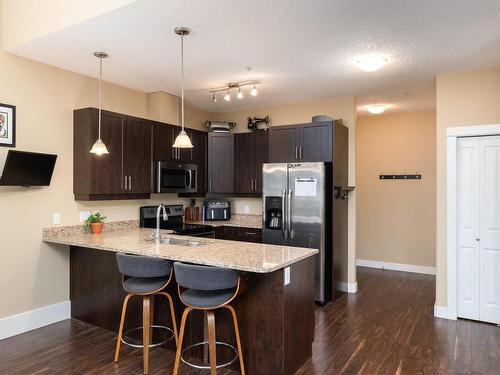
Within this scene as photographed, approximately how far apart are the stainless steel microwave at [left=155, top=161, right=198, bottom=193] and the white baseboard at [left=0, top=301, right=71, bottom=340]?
1694 mm

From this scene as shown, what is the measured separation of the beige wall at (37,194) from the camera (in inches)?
136

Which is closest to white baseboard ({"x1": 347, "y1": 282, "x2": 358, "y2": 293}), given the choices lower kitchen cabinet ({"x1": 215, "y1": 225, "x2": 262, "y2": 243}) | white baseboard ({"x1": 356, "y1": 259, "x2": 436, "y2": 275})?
lower kitchen cabinet ({"x1": 215, "y1": 225, "x2": 262, "y2": 243})

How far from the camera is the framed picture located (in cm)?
337

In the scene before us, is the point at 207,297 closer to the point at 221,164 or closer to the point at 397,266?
the point at 221,164

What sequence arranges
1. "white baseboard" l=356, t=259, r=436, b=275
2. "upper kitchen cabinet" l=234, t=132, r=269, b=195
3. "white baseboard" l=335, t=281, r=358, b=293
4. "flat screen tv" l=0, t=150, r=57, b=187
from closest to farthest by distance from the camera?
"flat screen tv" l=0, t=150, r=57, b=187 < "white baseboard" l=335, t=281, r=358, b=293 < "upper kitchen cabinet" l=234, t=132, r=269, b=195 < "white baseboard" l=356, t=259, r=436, b=275

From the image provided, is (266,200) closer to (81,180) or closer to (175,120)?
(175,120)

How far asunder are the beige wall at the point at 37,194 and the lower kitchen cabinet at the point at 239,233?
177cm

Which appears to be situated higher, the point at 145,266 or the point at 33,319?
the point at 145,266

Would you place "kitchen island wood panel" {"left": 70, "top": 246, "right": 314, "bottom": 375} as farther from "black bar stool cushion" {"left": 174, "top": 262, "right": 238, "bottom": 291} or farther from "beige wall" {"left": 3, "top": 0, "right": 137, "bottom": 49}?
"beige wall" {"left": 3, "top": 0, "right": 137, "bottom": 49}

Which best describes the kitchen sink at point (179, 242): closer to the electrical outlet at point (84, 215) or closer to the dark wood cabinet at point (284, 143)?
the electrical outlet at point (84, 215)

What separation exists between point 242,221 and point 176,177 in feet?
4.62

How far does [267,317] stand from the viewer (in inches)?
103

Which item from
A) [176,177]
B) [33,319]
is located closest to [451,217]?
[176,177]

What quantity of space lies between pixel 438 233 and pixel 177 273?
305 centimetres
